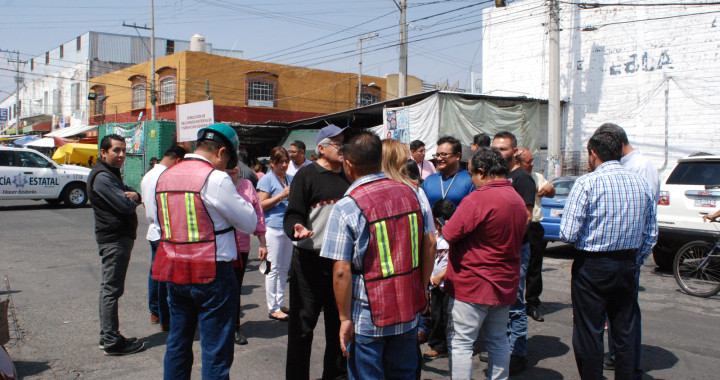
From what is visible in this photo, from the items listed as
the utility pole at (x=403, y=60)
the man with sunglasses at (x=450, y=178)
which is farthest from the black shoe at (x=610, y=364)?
the utility pole at (x=403, y=60)

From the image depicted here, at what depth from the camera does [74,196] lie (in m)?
16.8

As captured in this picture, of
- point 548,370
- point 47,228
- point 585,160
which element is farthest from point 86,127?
point 548,370

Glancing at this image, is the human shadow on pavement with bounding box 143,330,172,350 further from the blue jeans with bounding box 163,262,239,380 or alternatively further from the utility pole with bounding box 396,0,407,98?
the utility pole with bounding box 396,0,407,98

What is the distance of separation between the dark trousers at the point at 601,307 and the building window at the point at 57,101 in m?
44.9

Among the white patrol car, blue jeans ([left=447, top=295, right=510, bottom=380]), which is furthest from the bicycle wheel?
the white patrol car

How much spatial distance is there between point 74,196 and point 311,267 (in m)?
15.6

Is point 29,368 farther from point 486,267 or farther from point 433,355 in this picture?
point 486,267

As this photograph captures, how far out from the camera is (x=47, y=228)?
1244 cm

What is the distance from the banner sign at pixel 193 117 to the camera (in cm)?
1000

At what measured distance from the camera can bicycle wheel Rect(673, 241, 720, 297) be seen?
22.9ft

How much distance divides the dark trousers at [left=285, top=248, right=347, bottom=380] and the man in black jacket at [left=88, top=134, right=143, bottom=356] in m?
1.78

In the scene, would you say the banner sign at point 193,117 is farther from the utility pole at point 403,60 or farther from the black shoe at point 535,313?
the utility pole at point 403,60

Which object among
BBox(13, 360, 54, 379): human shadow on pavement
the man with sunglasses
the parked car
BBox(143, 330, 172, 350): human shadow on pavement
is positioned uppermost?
the man with sunglasses

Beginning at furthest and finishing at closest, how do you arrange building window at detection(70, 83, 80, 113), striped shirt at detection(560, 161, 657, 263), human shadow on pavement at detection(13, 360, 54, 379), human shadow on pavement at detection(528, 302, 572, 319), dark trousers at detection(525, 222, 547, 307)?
building window at detection(70, 83, 80, 113) → human shadow on pavement at detection(528, 302, 572, 319) → dark trousers at detection(525, 222, 547, 307) → human shadow on pavement at detection(13, 360, 54, 379) → striped shirt at detection(560, 161, 657, 263)
